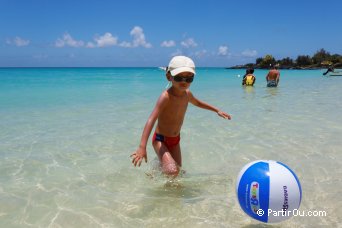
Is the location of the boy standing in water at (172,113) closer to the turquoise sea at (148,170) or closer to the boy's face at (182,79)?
the boy's face at (182,79)

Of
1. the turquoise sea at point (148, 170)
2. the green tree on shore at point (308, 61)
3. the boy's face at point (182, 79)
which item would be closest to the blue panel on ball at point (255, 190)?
the turquoise sea at point (148, 170)

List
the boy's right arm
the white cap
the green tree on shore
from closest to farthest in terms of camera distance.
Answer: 1. the boy's right arm
2. the white cap
3. the green tree on shore

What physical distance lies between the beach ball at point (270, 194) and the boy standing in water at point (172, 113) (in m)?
1.29

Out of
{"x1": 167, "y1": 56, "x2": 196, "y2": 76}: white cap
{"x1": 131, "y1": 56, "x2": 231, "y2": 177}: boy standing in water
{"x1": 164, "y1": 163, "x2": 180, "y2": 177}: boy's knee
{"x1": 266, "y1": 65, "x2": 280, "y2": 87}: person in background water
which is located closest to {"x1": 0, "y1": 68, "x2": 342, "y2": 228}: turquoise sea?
{"x1": 164, "y1": 163, "x2": 180, "y2": 177}: boy's knee

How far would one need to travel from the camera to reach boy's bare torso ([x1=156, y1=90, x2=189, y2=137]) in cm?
419

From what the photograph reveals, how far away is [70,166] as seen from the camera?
4922 millimetres

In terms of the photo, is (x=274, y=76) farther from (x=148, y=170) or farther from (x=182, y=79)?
(x=182, y=79)

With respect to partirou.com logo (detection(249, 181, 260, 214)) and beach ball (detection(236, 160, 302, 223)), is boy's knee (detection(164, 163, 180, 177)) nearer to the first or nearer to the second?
beach ball (detection(236, 160, 302, 223))

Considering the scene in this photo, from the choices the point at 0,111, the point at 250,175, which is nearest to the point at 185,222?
the point at 250,175

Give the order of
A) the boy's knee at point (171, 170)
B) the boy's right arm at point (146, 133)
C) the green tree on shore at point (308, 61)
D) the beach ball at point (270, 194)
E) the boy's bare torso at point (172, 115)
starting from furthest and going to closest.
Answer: the green tree on shore at point (308, 61) → the boy's bare torso at point (172, 115) → the boy's knee at point (171, 170) → the boy's right arm at point (146, 133) → the beach ball at point (270, 194)

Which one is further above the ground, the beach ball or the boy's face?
the boy's face

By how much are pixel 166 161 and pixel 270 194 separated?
158 centimetres

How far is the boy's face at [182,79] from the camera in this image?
3.84 meters

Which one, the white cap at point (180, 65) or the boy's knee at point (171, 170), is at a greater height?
the white cap at point (180, 65)
